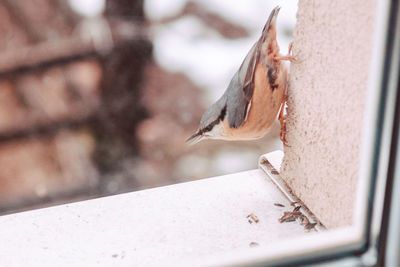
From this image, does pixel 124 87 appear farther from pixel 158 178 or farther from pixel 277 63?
pixel 277 63

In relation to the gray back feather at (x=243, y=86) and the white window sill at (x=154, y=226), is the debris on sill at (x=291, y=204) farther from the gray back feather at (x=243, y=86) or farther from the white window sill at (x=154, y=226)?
the gray back feather at (x=243, y=86)

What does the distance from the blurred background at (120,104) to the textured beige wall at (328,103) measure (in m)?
1.16

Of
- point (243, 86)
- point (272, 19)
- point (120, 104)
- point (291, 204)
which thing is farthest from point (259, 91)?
point (120, 104)

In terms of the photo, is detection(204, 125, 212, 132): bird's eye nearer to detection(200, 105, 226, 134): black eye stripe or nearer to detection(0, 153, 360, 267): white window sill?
detection(200, 105, 226, 134): black eye stripe

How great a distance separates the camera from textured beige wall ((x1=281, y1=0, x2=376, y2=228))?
0.56m

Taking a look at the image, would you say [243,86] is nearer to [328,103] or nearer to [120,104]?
[328,103]

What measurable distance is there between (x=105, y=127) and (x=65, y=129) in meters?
0.21

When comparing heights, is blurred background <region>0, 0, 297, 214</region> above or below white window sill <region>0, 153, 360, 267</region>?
below

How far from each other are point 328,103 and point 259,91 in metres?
0.17

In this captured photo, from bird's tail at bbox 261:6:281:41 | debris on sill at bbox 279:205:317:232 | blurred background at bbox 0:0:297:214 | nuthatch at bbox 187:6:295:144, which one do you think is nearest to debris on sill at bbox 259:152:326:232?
debris on sill at bbox 279:205:317:232

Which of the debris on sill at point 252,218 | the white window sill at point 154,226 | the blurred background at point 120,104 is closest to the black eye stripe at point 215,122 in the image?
the white window sill at point 154,226

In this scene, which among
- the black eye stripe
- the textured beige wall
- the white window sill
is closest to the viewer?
the textured beige wall

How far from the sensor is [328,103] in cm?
67

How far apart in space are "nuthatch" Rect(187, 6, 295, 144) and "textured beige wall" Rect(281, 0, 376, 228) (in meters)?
0.03
